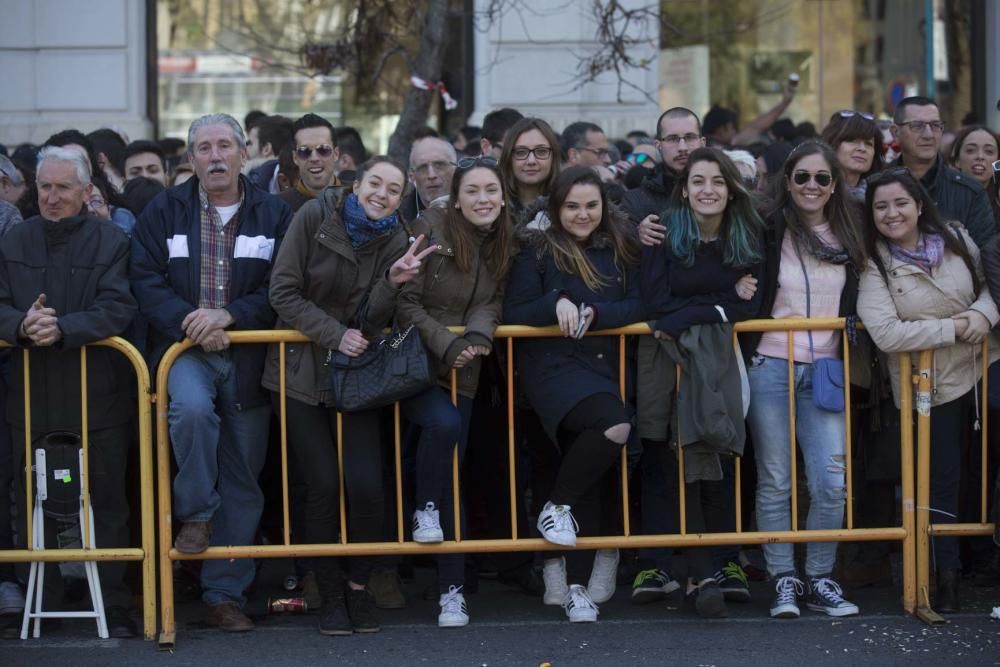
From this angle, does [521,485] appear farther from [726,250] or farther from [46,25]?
[46,25]

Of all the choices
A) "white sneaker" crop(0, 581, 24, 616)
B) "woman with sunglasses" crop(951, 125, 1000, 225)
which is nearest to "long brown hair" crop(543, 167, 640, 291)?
"woman with sunglasses" crop(951, 125, 1000, 225)

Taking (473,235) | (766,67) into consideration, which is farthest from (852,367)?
(766,67)

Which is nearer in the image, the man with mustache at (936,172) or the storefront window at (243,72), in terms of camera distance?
the man with mustache at (936,172)

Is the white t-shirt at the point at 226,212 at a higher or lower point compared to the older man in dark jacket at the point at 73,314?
higher

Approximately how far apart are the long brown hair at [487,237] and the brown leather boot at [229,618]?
1841mm

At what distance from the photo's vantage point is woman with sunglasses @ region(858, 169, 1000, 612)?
6746 mm

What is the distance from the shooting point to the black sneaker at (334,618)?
668 cm

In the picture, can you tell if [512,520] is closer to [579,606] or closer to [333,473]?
[579,606]

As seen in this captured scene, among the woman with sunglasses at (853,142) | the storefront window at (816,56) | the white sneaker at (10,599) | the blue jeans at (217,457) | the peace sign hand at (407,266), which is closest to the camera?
the peace sign hand at (407,266)

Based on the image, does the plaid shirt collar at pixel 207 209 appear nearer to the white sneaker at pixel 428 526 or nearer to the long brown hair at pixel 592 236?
the long brown hair at pixel 592 236

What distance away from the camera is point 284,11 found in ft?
47.5

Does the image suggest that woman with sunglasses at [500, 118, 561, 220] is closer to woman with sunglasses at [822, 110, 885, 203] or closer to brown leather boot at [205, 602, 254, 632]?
woman with sunglasses at [822, 110, 885, 203]

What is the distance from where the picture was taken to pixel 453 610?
6781 mm

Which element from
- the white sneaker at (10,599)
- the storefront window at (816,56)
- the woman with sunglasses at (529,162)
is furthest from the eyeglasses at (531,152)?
the storefront window at (816,56)
